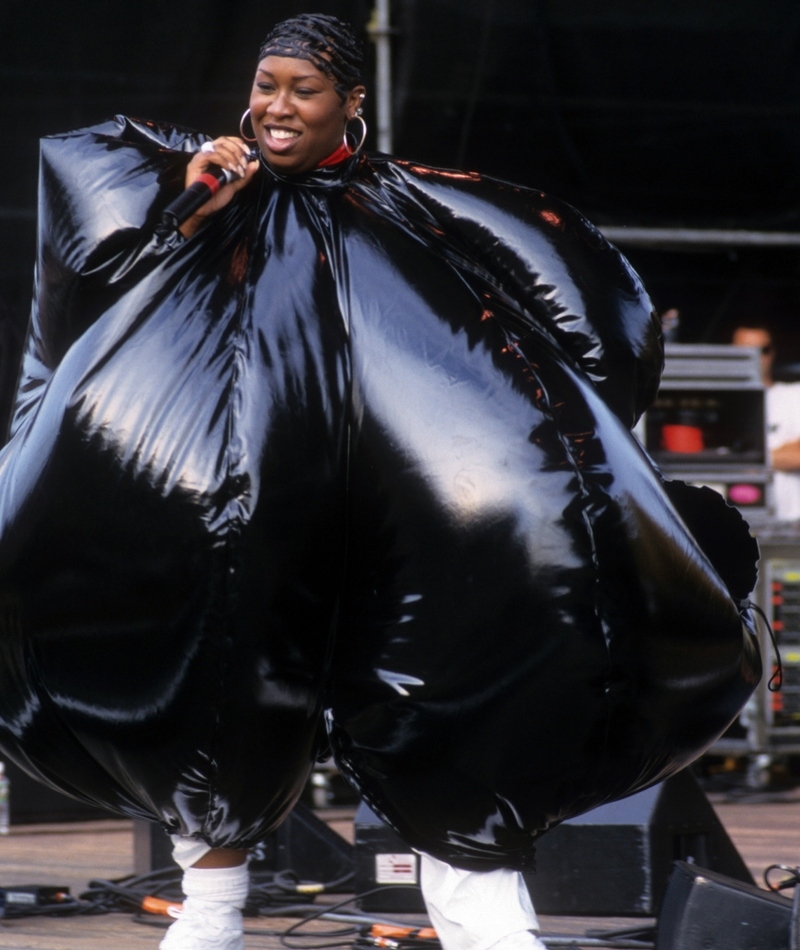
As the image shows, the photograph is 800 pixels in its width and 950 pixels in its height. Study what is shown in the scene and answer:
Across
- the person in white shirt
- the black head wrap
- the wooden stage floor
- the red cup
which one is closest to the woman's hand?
the black head wrap

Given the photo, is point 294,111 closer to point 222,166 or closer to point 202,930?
point 222,166

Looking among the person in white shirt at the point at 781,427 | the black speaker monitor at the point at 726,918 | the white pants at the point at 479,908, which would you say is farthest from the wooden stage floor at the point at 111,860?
the person in white shirt at the point at 781,427

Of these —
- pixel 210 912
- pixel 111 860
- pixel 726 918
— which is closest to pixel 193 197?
pixel 210 912

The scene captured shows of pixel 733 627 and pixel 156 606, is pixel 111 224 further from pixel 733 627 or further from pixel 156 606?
pixel 733 627

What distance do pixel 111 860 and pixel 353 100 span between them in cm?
271

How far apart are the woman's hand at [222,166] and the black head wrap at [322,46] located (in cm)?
13

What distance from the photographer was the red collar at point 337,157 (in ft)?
5.30

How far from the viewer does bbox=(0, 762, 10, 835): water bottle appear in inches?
166

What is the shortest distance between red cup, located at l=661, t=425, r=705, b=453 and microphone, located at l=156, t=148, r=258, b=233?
3.78 meters

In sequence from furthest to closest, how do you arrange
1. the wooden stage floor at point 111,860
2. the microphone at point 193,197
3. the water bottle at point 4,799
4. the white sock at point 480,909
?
the water bottle at point 4,799, the wooden stage floor at point 111,860, the microphone at point 193,197, the white sock at point 480,909

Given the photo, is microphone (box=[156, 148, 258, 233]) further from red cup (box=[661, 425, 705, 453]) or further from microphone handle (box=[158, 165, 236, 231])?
red cup (box=[661, 425, 705, 453])

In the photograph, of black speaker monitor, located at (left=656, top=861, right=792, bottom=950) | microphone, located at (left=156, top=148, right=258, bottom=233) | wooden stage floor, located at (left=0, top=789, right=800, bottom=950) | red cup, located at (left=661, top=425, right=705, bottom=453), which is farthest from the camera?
red cup, located at (left=661, top=425, right=705, bottom=453)

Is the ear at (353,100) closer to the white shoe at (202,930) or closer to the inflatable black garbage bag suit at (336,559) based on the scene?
the inflatable black garbage bag suit at (336,559)

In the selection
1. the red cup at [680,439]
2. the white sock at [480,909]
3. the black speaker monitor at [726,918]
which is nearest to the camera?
the white sock at [480,909]
